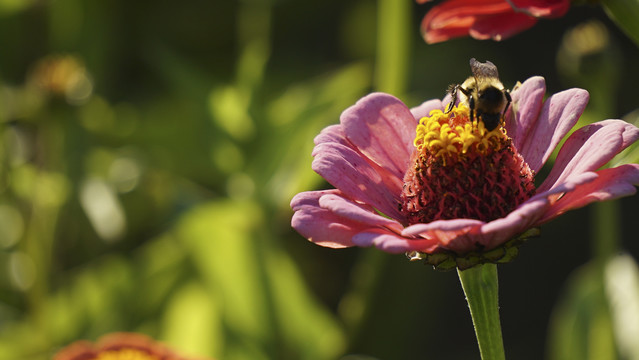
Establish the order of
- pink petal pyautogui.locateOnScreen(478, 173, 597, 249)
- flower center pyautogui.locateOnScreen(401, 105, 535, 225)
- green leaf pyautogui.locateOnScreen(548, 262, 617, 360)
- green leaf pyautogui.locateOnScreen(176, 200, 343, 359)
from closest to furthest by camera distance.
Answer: pink petal pyautogui.locateOnScreen(478, 173, 597, 249)
flower center pyautogui.locateOnScreen(401, 105, 535, 225)
green leaf pyautogui.locateOnScreen(548, 262, 617, 360)
green leaf pyautogui.locateOnScreen(176, 200, 343, 359)

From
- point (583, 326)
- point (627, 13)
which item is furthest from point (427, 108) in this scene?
point (583, 326)

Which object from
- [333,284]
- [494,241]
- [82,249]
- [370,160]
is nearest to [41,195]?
[82,249]

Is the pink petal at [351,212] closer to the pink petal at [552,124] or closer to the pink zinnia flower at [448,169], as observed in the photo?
the pink zinnia flower at [448,169]

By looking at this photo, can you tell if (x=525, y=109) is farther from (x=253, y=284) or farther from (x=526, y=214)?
(x=253, y=284)

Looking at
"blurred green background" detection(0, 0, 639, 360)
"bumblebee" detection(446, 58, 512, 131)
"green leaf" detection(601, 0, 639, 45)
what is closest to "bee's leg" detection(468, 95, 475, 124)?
"bumblebee" detection(446, 58, 512, 131)

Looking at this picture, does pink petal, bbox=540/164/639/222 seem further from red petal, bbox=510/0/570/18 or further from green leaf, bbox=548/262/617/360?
green leaf, bbox=548/262/617/360

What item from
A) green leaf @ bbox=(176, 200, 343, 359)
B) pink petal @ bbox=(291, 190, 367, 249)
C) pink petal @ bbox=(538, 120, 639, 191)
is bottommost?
green leaf @ bbox=(176, 200, 343, 359)
